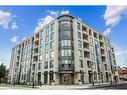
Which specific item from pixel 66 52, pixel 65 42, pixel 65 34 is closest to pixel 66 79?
pixel 66 52

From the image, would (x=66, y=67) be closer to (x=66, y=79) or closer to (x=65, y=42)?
(x=66, y=79)

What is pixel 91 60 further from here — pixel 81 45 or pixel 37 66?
pixel 37 66

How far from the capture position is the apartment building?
3092 centimetres

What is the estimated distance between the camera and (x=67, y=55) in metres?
31.2

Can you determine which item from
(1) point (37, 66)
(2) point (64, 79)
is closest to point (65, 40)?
(2) point (64, 79)

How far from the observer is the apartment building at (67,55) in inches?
1217

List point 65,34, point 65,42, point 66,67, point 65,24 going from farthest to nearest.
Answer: point 65,24, point 65,34, point 65,42, point 66,67

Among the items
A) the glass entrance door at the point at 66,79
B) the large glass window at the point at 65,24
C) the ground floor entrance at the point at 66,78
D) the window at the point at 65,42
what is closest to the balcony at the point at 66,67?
the ground floor entrance at the point at 66,78

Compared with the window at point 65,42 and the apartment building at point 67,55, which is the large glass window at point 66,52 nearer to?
the apartment building at point 67,55

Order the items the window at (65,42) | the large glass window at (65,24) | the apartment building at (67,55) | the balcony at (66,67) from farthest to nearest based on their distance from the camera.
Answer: the large glass window at (65,24)
the window at (65,42)
the apartment building at (67,55)
the balcony at (66,67)

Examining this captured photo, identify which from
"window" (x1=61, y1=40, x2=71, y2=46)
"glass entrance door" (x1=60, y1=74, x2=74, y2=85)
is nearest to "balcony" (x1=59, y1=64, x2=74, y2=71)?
"glass entrance door" (x1=60, y1=74, x2=74, y2=85)

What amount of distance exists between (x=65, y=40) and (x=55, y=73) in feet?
21.5

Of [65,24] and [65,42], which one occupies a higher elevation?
[65,24]

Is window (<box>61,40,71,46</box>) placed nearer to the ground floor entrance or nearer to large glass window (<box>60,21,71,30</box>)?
→ large glass window (<box>60,21,71,30</box>)
